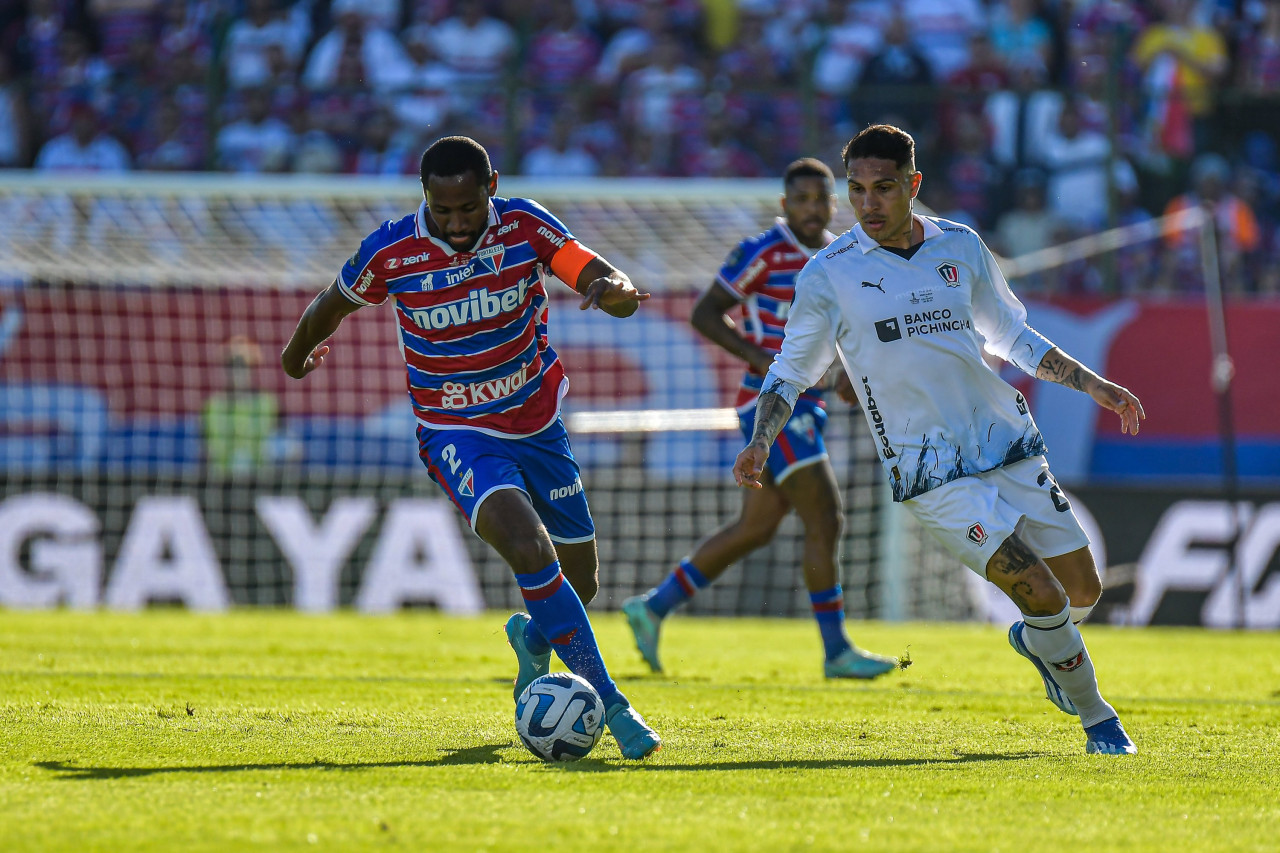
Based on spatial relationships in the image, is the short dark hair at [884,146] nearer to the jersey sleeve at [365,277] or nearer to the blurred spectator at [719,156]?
the jersey sleeve at [365,277]

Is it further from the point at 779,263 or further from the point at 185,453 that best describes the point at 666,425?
the point at 779,263

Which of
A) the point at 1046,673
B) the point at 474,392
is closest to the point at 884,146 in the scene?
the point at 474,392

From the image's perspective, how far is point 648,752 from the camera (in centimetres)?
560

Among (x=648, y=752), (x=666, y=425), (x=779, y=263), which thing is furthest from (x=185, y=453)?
(x=648, y=752)

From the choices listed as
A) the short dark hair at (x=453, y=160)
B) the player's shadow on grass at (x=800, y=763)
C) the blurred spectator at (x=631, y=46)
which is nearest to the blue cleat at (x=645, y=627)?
the player's shadow on grass at (x=800, y=763)

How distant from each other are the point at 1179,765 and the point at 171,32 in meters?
17.6

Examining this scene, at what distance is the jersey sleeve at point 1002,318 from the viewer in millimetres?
6250

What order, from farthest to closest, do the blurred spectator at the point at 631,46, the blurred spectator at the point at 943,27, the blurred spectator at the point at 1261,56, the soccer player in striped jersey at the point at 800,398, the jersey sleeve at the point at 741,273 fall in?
1. the blurred spectator at the point at 631,46
2. the blurred spectator at the point at 943,27
3. the blurred spectator at the point at 1261,56
4. the jersey sleeve at the point at 741,273
5. the soccer player in striped jersey at the point at 800,398

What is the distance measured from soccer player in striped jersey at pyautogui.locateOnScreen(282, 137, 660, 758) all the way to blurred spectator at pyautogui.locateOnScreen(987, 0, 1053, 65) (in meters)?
13.3

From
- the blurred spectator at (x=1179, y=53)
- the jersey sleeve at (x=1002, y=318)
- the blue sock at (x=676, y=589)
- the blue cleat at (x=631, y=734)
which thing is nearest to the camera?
the blue cleat at (x=631, y=734)

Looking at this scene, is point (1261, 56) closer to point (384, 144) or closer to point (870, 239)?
point (384, 144)

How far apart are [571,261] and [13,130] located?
13.8 m

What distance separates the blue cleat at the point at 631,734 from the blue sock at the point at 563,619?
0.21 m

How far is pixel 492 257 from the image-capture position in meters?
6.37
